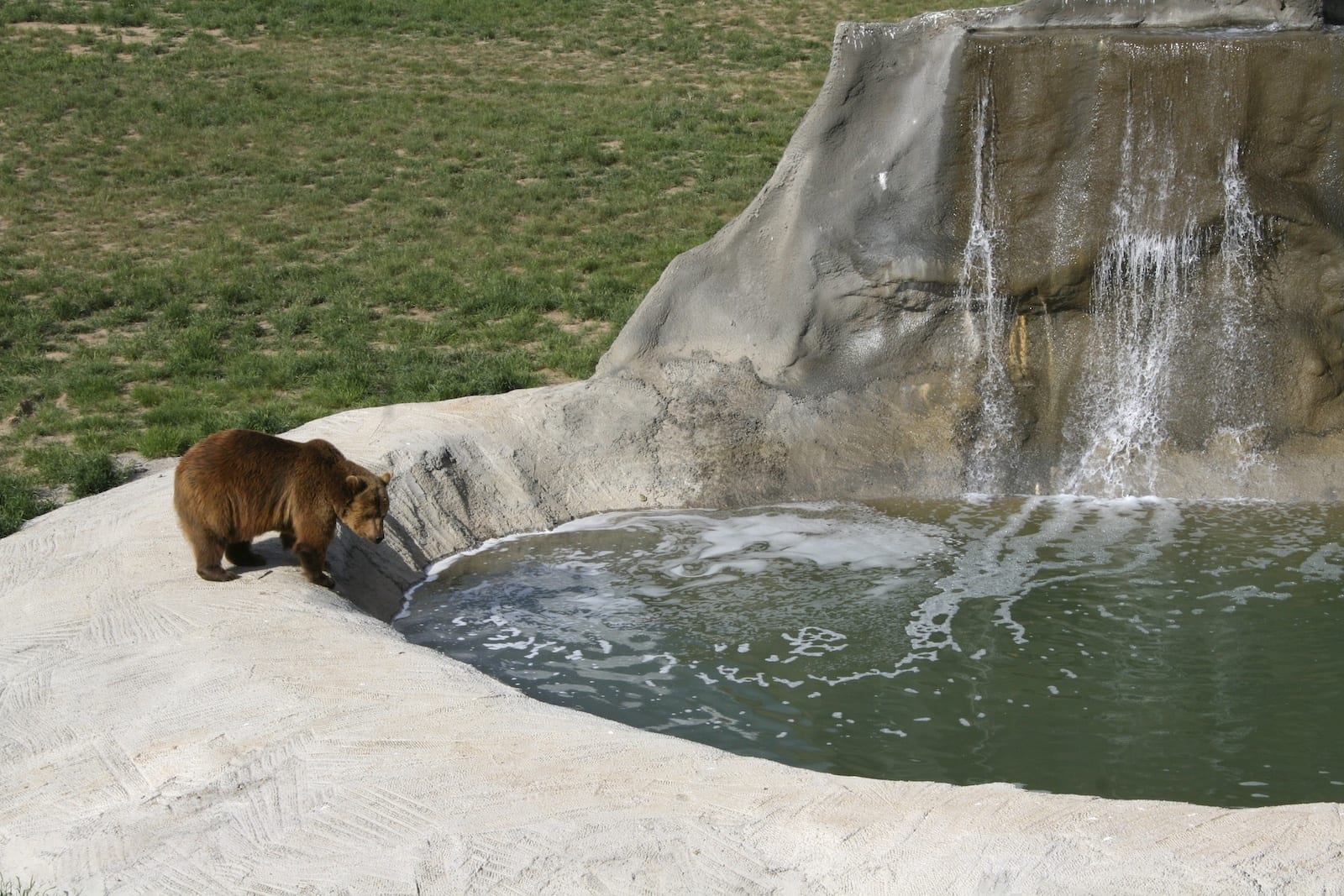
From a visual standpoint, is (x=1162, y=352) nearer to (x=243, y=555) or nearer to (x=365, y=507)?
(x=365, y=507)

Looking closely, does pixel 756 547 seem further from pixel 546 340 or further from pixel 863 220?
pixel 546 340

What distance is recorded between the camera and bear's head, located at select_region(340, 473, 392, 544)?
23.9 feet

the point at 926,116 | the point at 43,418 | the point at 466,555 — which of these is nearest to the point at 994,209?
the point at 926,116

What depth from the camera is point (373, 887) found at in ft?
13.8

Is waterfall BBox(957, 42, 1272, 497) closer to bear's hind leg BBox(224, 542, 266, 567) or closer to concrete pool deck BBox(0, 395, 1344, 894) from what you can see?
bear's hind leg BBox(224, 542, 266, 567)

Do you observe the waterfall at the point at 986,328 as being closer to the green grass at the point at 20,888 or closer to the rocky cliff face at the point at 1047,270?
the rocky cliff face at the point at 1047,270

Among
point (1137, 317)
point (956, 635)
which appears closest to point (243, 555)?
point (956, 635)

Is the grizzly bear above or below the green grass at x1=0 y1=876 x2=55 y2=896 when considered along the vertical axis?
above

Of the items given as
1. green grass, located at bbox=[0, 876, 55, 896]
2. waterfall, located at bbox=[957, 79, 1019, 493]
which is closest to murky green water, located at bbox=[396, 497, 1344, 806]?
waterfall, located at bbox=[957, 79, 1019, 493]

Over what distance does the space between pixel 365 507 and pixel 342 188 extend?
1210cm

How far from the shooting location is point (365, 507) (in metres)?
7.32

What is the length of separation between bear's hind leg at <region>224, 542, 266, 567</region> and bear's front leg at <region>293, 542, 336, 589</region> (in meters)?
0.28

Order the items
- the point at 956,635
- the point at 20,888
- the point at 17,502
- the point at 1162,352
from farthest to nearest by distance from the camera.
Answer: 1. the point at 1162,352
2. the point at 17,502
3. the point at 956,635
4. the point at 20,888

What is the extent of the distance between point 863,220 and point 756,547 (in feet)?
8.38
